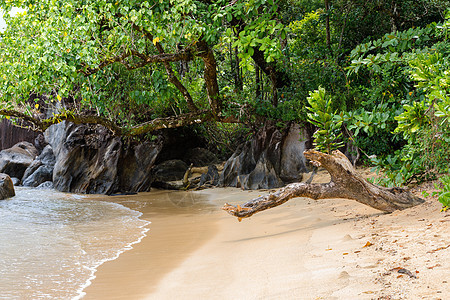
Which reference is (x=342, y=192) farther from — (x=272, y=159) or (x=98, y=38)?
(x=272, y=159)

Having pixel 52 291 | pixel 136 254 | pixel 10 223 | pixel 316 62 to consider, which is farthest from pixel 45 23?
pixel 316 62

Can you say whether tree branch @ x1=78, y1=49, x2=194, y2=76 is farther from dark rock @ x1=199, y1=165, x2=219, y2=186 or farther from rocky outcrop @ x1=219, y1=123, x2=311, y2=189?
dark rock @ x1=199, y1=165, x2=219, y2=186

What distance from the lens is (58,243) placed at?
5.57m

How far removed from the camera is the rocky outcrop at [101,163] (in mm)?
12922

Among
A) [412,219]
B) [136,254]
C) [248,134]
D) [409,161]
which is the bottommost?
[136,254]

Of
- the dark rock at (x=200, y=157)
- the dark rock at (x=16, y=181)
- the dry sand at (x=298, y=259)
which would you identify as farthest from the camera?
the dark rock at (x=16, y=181)

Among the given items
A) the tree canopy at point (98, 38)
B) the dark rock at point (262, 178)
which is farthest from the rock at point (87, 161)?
the dark rock at point (262, 178)

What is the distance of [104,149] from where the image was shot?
43.3 feet

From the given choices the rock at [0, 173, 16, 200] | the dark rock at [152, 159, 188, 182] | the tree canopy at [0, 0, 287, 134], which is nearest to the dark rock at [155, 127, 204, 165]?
the dark rock at [152, 159, 188, 182]

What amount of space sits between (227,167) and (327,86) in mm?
3915

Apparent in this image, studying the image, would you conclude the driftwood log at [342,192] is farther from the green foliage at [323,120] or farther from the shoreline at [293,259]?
the green foliage at [323,120]

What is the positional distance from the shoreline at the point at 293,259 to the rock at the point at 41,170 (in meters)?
10.1

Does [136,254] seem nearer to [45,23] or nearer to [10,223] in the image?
[10,223]

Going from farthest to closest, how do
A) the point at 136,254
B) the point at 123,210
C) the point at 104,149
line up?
the point at 104,149
the point at 123,210
the point at 136,254
